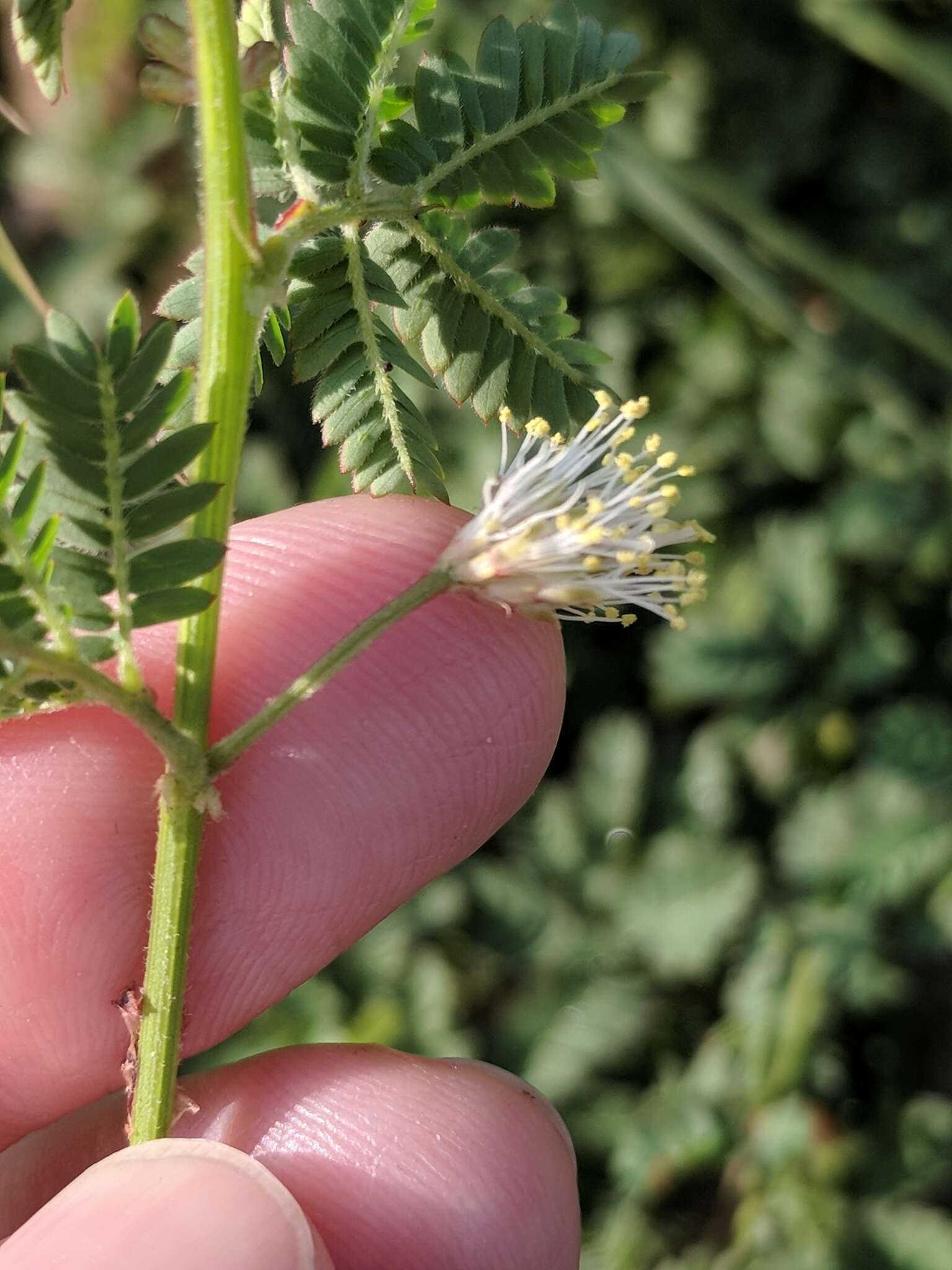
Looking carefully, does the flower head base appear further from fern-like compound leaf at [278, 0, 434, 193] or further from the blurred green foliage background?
the blurred green foliage background

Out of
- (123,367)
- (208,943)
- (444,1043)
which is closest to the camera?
(123,367)

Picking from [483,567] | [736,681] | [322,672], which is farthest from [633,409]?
[736,681]

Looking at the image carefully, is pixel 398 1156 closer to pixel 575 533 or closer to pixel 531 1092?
pixel 531 1092

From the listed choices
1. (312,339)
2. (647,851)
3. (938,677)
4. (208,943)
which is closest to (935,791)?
(938,677)

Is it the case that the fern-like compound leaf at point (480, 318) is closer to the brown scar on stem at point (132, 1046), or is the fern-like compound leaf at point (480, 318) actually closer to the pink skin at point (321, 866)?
the pink skin at point (321, 866)

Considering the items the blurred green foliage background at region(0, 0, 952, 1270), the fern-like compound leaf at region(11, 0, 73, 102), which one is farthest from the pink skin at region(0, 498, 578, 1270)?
the blurred green foliage background at region(0, 0, 952, 1270)

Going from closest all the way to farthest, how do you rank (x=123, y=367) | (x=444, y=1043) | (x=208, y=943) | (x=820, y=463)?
(x=123, y=367)
(x=208, y=943)
(x=444, y=1043)
(x=820, y=463)

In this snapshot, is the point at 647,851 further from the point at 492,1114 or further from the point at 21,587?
the point at 21,587

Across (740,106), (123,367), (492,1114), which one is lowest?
(492,1114)
